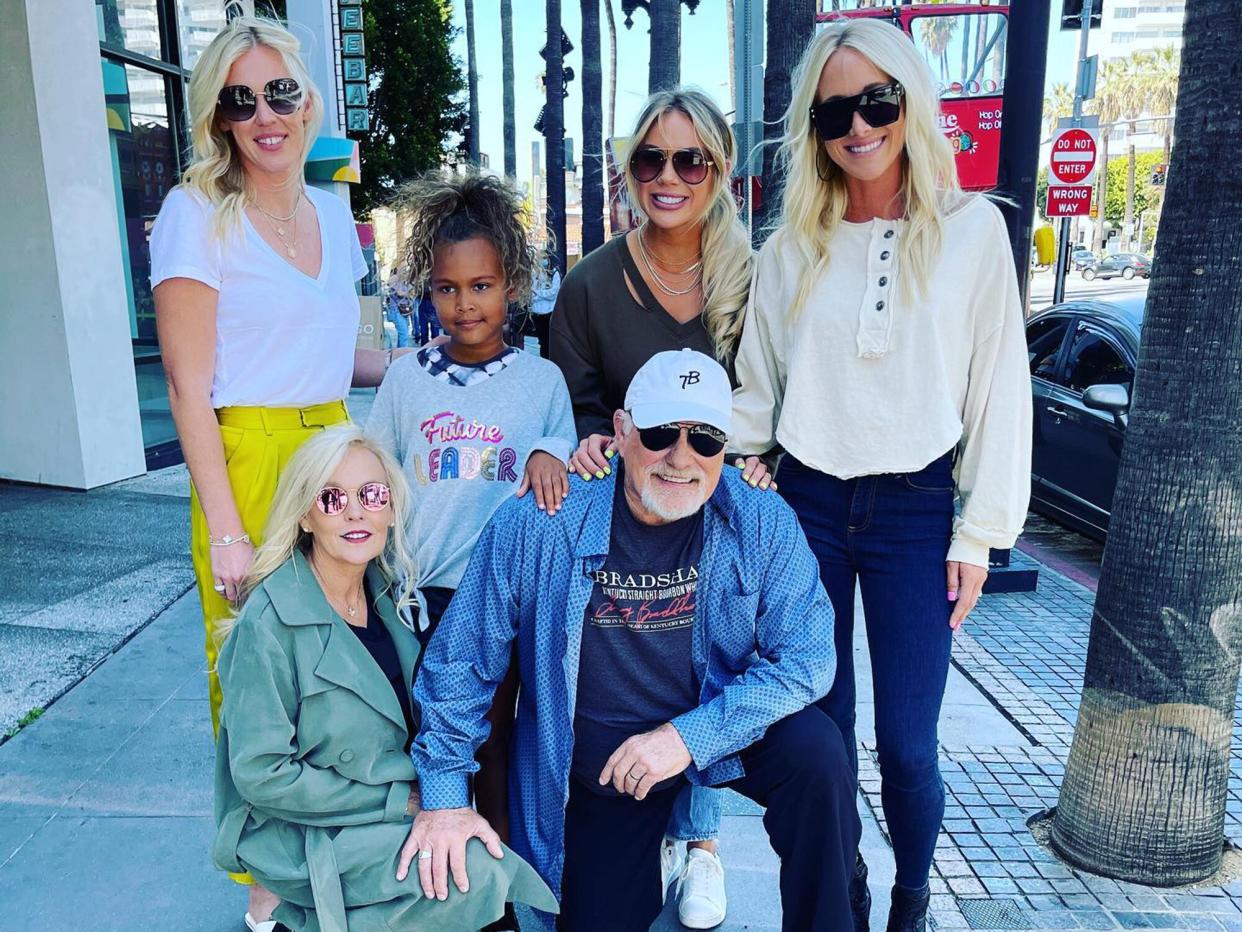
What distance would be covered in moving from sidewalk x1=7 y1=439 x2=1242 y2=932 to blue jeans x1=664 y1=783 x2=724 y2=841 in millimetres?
230

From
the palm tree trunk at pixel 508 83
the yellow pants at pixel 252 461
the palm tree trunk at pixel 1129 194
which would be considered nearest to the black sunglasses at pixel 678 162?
the yellow pants at pixel 252 461

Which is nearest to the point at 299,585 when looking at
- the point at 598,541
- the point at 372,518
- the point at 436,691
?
the point at 372,518

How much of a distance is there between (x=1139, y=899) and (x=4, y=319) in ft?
24.9

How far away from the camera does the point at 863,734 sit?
383 centimetres

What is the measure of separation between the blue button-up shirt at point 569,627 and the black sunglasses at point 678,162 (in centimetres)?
79

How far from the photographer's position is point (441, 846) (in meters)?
2.05

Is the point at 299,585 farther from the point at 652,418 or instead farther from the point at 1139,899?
the point at 1139,899

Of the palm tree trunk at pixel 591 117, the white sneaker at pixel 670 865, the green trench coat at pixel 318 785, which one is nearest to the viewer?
the green trench coat at pixel 318 785

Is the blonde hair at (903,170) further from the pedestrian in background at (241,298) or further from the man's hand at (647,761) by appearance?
the pedestrian in background at (241,298)

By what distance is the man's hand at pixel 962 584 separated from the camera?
2338 millimetres

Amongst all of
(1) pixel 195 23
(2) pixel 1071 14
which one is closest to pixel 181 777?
(1) pixel 195 23

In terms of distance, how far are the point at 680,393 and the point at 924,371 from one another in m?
0.57

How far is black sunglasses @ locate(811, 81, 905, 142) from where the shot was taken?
2.20m

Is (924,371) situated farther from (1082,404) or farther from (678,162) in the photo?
(1082,404)
